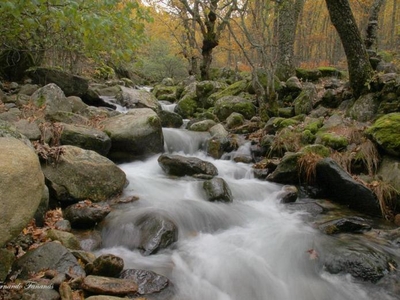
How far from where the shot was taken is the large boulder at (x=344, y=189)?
17.8 feet

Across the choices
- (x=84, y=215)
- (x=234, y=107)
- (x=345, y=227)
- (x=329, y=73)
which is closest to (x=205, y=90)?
(x=234, y=107)

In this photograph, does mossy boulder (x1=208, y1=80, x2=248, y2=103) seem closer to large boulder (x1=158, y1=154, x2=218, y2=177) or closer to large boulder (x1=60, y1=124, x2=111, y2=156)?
large boulder (x1=158, y1=154, x2=218, y2=177)

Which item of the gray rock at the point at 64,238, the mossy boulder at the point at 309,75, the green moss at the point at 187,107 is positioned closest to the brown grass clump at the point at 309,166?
the gray rock at the point at 64,238

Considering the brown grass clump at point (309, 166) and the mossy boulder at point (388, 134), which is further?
the brown grass clump at point (309, 166)

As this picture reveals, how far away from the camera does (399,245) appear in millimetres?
4414

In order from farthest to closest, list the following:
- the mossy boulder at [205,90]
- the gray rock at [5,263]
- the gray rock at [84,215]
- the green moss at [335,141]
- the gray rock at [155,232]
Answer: the mossy boulder at [205,90] < the green moss at [335,141] < the gray rock at [84,215] < the gray rock at [155,232] < the gray rock at [5,263]

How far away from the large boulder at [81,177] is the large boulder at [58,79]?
560 centimetres

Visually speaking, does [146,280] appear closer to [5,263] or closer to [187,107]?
[5,263]

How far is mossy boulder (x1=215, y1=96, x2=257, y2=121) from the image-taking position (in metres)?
10.5

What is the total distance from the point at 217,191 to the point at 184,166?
1209 mm

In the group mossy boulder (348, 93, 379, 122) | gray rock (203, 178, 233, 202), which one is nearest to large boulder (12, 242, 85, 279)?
gray rock (203, 178, 233, 202)

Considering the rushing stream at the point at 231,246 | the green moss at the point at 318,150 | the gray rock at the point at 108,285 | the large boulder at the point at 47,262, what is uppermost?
the green moss at the point at 318,150

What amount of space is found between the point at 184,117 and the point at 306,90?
4.80 m

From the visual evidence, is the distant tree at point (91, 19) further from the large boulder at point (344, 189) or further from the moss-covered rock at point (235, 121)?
the moss-covered rock at point (235, 121)
